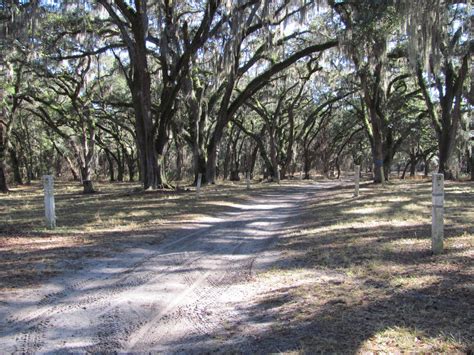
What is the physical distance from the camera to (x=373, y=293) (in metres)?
4.47

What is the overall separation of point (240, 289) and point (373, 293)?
1.49 m

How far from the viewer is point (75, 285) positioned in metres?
5.18

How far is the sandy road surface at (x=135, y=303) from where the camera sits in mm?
3664


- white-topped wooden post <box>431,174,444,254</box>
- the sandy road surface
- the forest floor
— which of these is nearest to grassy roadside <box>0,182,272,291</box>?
the forest floor

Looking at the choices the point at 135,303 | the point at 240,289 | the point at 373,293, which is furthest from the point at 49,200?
the point at 373,293

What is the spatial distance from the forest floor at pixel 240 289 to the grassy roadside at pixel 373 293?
2 centimetres

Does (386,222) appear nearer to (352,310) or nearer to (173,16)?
(352,310)

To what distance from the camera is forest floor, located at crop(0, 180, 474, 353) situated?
357 centimetres

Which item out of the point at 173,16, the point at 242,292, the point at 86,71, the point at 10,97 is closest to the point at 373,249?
the point at 242,292

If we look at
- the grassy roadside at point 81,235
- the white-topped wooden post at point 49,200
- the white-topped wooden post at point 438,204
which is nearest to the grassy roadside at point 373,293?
the white-topped wooden post at point 438,204

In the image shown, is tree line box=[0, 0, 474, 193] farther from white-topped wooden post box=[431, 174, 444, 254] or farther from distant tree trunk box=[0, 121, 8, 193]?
white-topped wooden post box=[431, 174, 444, 254]

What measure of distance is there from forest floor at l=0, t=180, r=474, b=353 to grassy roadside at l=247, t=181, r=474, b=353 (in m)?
0.02

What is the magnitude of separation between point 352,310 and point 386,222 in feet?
17.5

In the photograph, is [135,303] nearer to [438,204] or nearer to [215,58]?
[438,204]
